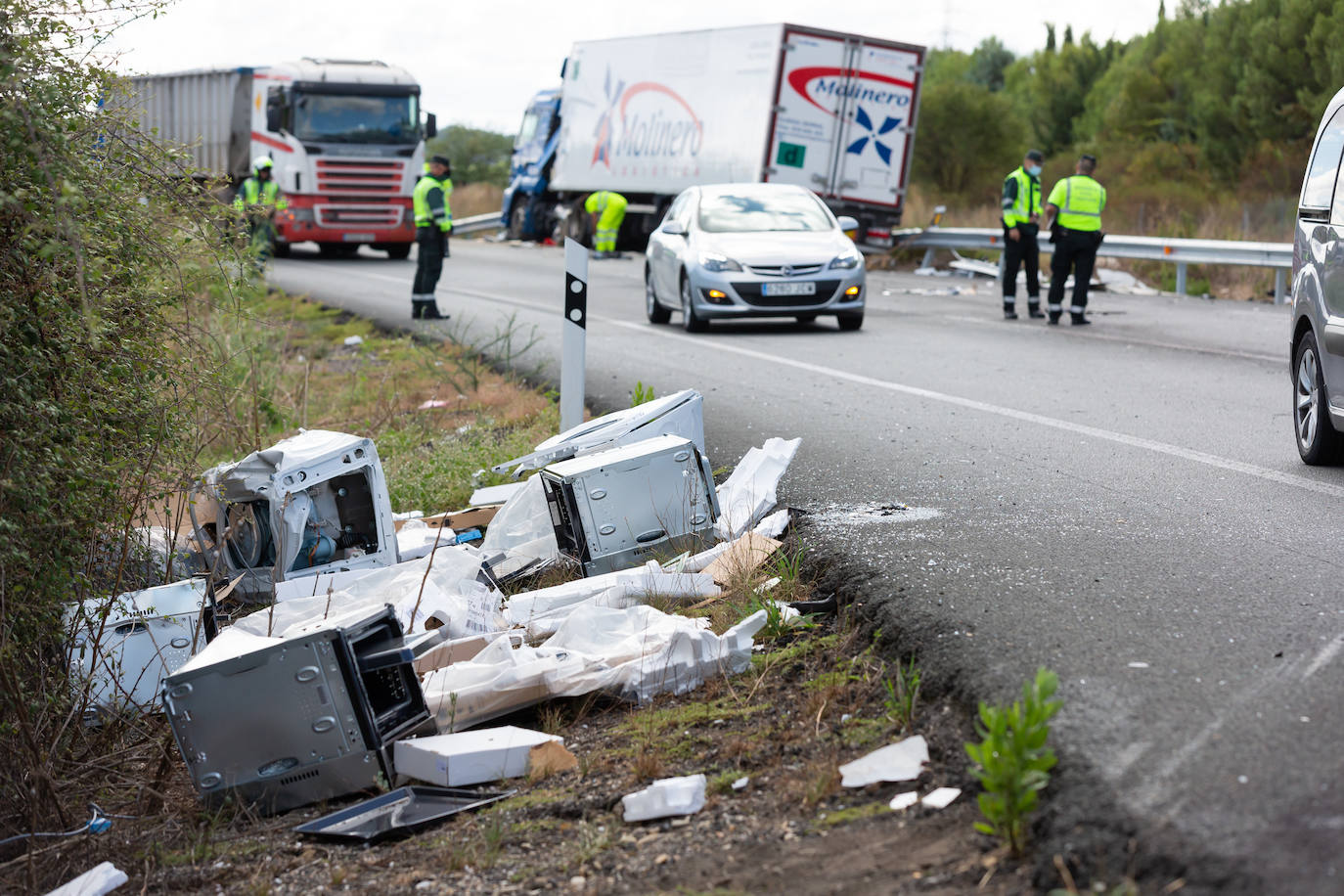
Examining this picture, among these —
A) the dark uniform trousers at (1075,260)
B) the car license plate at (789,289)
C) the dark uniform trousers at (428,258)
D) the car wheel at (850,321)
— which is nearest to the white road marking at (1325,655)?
the car license plate at (789,289)

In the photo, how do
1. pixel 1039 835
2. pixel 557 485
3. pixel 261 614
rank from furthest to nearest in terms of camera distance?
pixel 557 485 < pixel 261 614 < pixel 1039 835

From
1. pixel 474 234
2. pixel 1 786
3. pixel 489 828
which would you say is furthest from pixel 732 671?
pixel 474 234

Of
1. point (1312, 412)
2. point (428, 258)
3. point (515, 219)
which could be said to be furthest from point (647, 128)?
point (1312, 412)

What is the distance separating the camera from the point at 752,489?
6.34 metres

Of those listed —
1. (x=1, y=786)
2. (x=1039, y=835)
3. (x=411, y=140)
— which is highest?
(x=411, y=140)

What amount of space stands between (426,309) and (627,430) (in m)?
10.4

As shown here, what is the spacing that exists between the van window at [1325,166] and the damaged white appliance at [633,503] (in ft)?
10.5

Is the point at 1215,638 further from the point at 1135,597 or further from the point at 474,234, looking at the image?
the point at 474,234

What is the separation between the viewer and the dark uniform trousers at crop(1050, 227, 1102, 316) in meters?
14.7

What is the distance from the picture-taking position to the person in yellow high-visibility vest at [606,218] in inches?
1135

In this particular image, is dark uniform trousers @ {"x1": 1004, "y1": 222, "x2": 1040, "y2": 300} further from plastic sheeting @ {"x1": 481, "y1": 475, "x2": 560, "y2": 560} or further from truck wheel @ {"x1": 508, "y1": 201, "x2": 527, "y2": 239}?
truck wheel @ {"x1": 508, "y1": 201, "x2": 527, "y2": 239}

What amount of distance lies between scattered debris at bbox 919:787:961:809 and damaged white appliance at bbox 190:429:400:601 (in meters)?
3.26

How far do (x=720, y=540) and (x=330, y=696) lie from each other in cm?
229

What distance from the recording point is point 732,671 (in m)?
4.50
